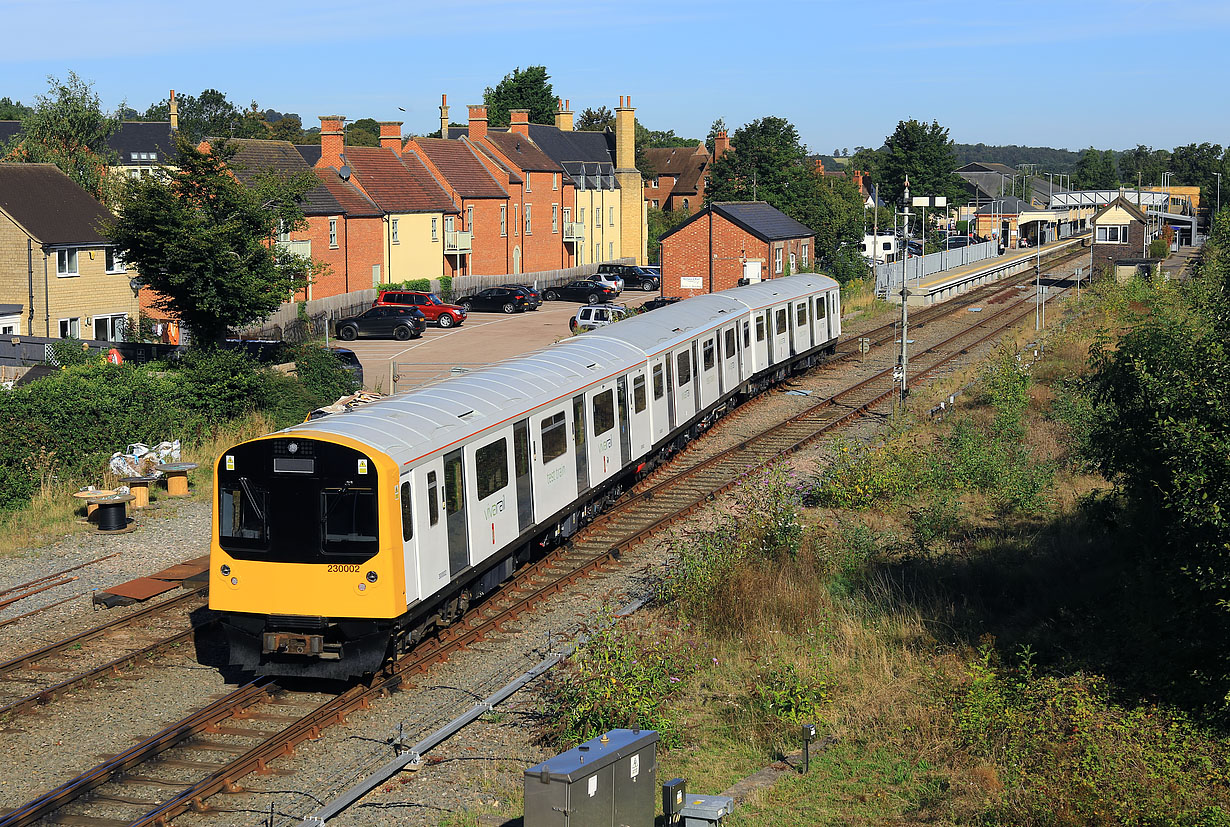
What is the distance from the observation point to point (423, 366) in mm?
37438

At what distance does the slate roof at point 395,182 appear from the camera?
187 ft

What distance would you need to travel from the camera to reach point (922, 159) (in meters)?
107

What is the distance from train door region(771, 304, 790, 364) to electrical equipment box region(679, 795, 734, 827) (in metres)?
23.3

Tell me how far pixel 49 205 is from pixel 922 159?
81843 millimetres

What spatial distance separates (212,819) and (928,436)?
1802 cm

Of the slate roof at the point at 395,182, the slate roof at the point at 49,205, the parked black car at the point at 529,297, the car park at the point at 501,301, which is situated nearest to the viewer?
the slate roof at the point at 49,205

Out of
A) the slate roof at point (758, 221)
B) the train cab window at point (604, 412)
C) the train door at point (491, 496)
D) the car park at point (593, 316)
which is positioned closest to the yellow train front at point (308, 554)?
the train door at point (491, 496)

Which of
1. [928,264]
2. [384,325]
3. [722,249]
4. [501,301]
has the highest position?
[722,249]

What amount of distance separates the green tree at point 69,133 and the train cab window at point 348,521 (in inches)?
1923

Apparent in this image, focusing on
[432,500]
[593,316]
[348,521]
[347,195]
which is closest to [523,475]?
[432,500]

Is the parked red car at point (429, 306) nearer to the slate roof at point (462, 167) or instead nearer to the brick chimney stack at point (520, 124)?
the slate roof at point (462, 167)

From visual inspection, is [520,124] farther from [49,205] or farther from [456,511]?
[456,511]

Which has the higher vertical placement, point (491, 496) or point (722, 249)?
point (722, 249)

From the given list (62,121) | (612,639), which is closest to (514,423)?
(612,639)
